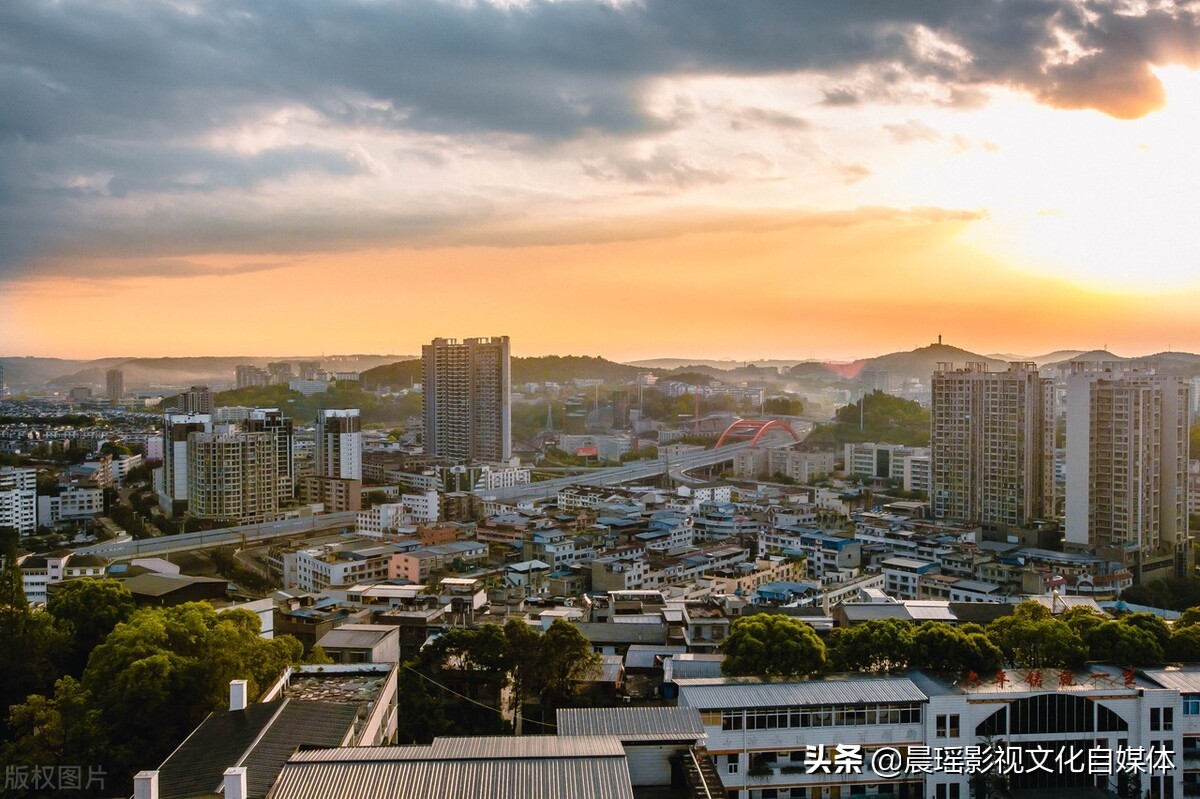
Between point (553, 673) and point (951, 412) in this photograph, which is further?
point (951, 412)

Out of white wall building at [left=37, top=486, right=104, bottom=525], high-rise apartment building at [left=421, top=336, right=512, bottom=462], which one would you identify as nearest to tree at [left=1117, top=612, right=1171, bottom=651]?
white wall building at [left=37, top=486, right=104, bottom=525]

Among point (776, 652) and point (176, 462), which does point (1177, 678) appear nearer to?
point (776, 652)

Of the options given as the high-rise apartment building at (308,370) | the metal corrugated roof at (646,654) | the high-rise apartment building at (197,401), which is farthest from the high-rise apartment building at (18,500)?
the high-rise apartment building at (308,370)

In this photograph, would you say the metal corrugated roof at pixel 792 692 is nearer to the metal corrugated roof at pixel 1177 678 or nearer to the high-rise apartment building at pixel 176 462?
the metal corrugated roof at pixel 1177 678

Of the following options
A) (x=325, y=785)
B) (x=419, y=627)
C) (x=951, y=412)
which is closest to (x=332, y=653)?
(x=419, y=627)

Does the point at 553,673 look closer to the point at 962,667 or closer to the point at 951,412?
the point at 962,667

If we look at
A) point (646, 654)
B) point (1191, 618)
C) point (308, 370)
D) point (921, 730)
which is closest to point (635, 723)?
point (921, 730)

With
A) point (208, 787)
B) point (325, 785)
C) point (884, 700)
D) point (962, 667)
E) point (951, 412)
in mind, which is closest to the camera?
point (325, 785)

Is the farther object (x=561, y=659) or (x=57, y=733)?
(x=561, y=659)
